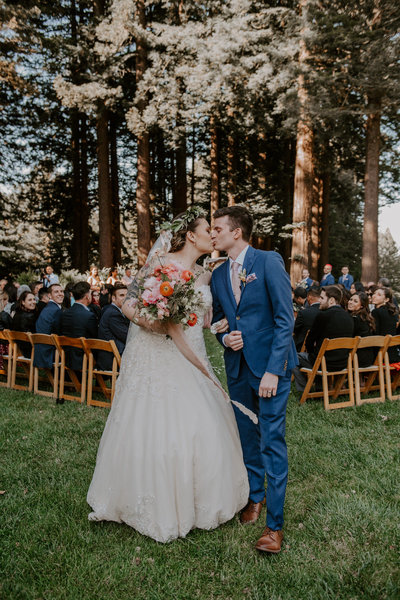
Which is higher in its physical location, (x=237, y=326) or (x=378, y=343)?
(x=237, y=326)

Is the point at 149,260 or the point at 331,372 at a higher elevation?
the point at 149,260

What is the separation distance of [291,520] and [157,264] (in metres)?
2.10

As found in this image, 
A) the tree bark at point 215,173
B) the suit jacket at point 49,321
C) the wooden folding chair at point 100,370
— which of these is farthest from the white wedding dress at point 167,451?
the tree bark at point 215,173

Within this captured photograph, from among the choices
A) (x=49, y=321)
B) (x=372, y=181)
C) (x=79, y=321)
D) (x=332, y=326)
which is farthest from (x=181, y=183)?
(x=332, y=326)

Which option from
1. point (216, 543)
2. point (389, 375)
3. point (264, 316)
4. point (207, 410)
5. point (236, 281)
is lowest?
point (216, 543)

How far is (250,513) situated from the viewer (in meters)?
3.32

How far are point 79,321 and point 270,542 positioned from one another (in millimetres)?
4766

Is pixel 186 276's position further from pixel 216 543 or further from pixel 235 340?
pixel 216 543

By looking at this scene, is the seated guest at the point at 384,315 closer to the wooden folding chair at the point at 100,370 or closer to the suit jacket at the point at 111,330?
the suit jacket at the point at 111,330

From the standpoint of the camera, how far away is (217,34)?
579 inches

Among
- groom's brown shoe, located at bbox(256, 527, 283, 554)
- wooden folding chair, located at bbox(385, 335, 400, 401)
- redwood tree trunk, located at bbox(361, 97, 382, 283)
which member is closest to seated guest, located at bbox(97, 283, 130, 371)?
wooden folding chair, located at bbox(385, 335, 400, 401)

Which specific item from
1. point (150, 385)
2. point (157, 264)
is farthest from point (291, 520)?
point (157, 264)

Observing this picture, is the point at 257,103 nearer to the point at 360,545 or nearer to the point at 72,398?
the point at 72,398

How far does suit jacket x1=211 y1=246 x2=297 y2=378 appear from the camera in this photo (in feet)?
9.50
